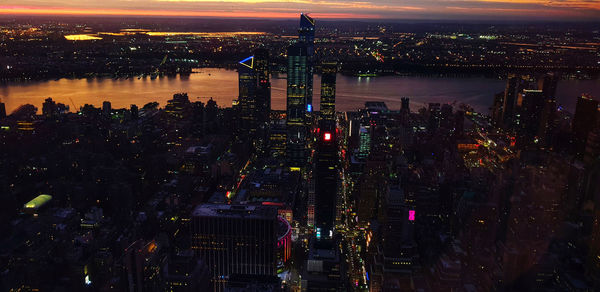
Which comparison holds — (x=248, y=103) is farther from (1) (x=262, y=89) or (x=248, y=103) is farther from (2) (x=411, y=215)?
(2) (x=411, y=215)

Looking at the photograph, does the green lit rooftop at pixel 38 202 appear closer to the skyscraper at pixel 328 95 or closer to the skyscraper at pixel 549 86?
the skyscraper at pixel 328 95

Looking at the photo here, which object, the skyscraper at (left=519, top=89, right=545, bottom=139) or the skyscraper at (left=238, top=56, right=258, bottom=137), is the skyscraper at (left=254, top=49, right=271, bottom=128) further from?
the skyscraper at (left=519, top=89, right=545, bottom=139)

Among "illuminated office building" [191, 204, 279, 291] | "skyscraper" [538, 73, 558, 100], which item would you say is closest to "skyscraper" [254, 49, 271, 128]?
"illuminated office building" [191, 204, 279, 291]

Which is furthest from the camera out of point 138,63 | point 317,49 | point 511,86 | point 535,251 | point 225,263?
point 138,63

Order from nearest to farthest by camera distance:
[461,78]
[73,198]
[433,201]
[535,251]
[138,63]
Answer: [535,251] → [433,201] → [73,198] → [461,78] → [138,63]

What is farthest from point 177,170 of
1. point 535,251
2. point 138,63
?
point 138,63

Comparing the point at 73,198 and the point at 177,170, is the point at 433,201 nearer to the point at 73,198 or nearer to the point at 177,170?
the point at 177,170

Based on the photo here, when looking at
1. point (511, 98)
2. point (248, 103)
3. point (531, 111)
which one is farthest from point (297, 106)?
point (531, 111)
